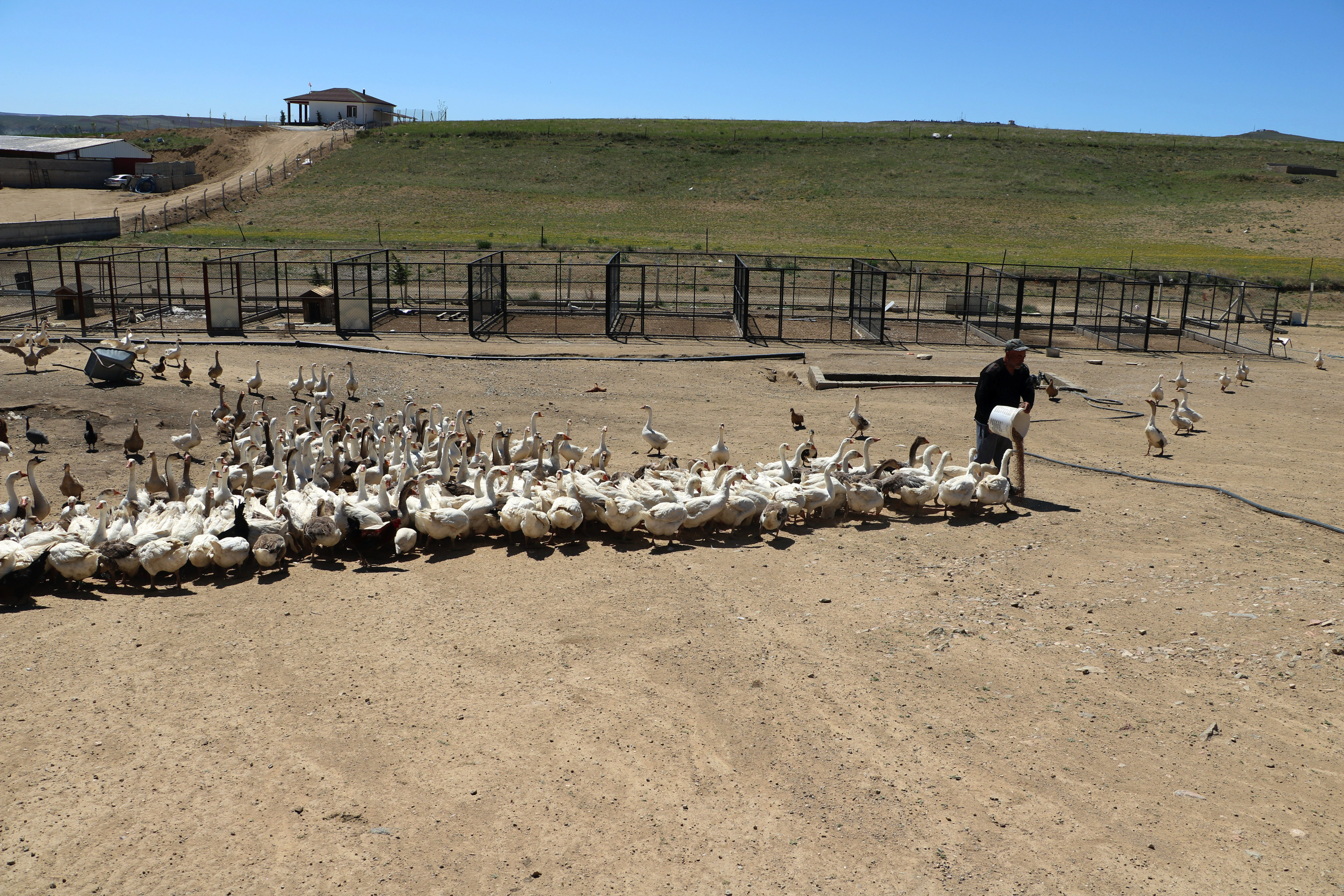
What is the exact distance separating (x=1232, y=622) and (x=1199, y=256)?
189 ft

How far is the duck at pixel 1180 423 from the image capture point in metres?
17.0

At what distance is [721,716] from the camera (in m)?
7.30

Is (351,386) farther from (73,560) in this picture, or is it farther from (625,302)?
(625,302)

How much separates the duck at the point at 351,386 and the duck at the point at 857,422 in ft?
31.2

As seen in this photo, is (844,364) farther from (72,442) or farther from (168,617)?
(168,617)

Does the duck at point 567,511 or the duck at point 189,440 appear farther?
the duck at point 189,440

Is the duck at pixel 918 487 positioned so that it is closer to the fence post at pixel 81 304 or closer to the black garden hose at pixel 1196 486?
the black garden hose at pixel 1196 486

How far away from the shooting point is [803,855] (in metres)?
5.80

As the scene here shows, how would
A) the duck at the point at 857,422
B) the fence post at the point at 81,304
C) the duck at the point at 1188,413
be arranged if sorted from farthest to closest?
1. the fence post at the point at 81,304
2. the duck at the point at 1188,413
3. the duck at the point at 857,422

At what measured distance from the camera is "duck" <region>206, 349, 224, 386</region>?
19.3m

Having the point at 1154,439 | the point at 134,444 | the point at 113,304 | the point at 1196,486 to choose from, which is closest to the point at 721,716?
the point at 1196,486

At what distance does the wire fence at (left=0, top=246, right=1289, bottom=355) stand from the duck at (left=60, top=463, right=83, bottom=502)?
49.6 ft

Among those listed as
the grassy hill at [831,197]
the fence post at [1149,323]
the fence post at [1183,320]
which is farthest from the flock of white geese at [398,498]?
the grassy hill at [831,197]

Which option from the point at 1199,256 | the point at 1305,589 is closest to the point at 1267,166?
the point at 1199,256
